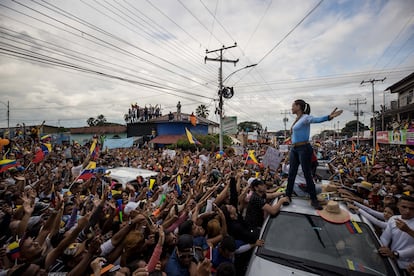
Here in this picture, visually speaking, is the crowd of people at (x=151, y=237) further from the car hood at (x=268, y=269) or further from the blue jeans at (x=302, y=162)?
the car hood at (x=268, y=269)

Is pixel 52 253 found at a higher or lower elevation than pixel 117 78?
lower

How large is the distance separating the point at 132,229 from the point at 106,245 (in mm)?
355

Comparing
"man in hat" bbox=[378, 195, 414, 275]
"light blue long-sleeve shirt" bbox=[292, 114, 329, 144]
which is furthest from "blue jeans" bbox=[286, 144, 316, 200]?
"man in hat" bbox=[378, 195, 414, 275]

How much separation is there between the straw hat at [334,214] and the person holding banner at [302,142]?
1.38ft

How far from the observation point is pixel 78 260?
2479 millimetres

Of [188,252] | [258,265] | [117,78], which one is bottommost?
[258,265]

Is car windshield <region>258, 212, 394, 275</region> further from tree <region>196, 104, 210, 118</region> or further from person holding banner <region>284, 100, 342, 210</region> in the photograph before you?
tree <region>196, 104, 210, 118</region>

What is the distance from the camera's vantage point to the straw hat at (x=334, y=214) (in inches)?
114

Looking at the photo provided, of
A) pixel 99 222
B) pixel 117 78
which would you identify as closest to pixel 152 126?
pixel 117 78

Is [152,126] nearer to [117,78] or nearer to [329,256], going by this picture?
[117,78]

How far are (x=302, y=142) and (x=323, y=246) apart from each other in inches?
63.7

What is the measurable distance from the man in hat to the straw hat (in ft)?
1.55

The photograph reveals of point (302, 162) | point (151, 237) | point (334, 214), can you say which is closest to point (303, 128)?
point (302, 162)

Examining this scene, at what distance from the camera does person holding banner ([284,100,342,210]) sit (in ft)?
11.7
